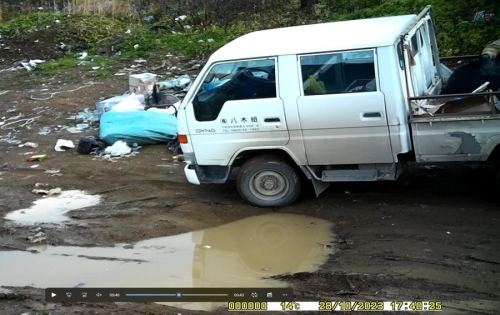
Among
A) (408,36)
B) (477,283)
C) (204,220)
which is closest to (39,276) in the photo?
(204,220)

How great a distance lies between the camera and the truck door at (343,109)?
7.24 m

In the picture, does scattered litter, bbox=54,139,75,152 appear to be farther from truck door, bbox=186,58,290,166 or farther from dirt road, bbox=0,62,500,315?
truck door, bbox=186,58,290,166

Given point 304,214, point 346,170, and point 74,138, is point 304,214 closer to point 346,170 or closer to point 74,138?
point 346,170

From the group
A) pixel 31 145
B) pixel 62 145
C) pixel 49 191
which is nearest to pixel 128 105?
pixel 62 145

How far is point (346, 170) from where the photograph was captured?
305 inches

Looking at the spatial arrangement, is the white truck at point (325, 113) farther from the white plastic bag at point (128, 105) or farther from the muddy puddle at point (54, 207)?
the white plastic bag at point (128, 105)

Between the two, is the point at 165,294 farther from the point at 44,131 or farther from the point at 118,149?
the point at 44,131

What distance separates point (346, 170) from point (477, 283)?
2372mm

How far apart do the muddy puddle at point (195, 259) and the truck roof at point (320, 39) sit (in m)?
2.04

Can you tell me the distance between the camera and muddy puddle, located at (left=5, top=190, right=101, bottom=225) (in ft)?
28.1

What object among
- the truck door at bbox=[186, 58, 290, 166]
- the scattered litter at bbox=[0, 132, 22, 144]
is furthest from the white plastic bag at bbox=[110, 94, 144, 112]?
the truck door at bbox=[186, 58, 290, 166]

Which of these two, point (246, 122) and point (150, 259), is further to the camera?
point (246, 122)

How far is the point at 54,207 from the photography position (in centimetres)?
897
